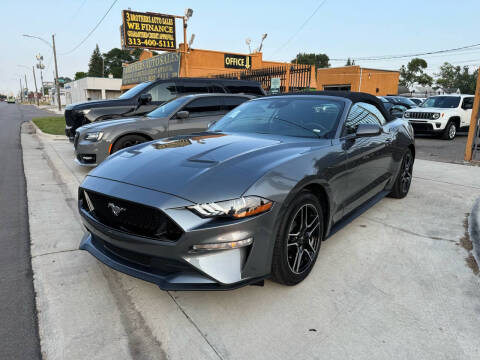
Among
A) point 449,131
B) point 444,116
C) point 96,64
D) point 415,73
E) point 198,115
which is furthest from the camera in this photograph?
point 96,64

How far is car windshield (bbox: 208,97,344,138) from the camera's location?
11.1 ft

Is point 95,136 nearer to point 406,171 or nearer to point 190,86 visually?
point 190,86

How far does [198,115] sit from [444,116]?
10.1 m

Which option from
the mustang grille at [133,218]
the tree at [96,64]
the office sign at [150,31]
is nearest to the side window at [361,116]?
the mustang grille at [133,218]

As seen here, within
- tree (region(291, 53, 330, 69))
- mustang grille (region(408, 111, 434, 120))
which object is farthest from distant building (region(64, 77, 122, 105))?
tree (region(291, 53, 330, 69))

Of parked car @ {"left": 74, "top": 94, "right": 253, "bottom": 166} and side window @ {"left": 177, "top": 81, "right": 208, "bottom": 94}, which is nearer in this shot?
parked car @ {"left": 74, "top": 94, "right": 253, "bottom": 166}

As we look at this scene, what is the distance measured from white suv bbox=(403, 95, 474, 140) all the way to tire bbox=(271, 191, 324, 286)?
11769mm

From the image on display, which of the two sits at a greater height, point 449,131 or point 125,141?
point 125,141

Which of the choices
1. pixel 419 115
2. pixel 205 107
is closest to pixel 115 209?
pixel 205 107

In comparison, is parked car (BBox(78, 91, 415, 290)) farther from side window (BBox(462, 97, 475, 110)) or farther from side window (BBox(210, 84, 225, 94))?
side window (BBox(462, 97, 475, 110))

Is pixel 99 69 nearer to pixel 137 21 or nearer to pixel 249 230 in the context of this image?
pixel 137 21

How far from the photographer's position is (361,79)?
118 ft

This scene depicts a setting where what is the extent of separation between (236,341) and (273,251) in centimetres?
63

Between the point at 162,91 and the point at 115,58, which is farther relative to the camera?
the point at 115,58
